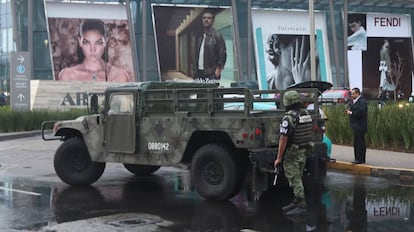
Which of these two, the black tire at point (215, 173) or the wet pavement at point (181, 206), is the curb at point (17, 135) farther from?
the black tire at point (215, 173)

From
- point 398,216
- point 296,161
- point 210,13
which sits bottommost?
point 398,216

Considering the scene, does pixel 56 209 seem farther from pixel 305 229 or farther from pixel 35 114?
pixel 35 114

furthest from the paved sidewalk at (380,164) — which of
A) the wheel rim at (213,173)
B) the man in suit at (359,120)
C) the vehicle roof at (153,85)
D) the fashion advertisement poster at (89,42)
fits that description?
the fashion advertisement poster at (89,42)

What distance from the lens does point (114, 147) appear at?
1000cm

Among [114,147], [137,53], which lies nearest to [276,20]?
[137,53]

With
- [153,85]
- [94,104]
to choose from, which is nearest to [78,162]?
[94,104]

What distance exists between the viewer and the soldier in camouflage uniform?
754cm

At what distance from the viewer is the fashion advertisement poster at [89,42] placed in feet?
121

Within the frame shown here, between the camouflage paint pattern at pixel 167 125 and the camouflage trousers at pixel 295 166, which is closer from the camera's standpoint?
the camouflage trousers at pixel 295 166

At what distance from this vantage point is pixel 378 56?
44.0m

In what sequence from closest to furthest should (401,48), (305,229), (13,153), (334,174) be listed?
(305,229)
(334,174)
(13,153)
(401,48)

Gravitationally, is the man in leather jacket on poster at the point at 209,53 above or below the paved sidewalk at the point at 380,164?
above

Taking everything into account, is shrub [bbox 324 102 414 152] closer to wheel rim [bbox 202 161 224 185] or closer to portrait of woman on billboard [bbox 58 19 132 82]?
wheel rim [bbox 202 161 224 185]

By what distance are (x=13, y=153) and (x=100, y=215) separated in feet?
32.4
